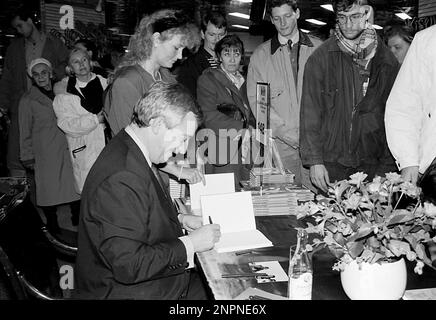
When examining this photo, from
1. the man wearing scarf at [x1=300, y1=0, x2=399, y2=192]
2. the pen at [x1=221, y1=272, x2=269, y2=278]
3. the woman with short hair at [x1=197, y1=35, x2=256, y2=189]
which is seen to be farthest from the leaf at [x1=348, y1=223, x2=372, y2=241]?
the woman with short hair at [x1=197, y1=35, x2=256, y2=189]

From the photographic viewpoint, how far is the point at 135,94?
2512 mm

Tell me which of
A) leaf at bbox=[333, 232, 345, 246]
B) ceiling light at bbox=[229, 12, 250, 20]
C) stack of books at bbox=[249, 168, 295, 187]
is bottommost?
stack of books at bbox=[249, 168, 295, 187]

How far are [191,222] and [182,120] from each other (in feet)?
1.71

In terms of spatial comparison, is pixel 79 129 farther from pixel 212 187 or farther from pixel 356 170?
pixel 356 170

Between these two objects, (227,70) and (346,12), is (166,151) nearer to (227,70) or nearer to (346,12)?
(346,12)

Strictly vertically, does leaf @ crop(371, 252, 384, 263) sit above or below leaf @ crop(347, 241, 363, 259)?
below

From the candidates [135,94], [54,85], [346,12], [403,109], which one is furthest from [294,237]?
[54,85]

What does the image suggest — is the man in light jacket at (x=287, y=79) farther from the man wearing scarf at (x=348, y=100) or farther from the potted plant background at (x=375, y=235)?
the potted plant background at (x=375, y=235)

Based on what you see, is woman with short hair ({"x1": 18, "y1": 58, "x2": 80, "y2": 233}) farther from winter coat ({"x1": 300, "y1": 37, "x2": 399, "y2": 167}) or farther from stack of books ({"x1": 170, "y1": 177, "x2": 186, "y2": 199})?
winter coat ({"x1": 300, "y1": 37, "x2": 399, "y2": 167})

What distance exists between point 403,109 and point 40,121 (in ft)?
9.96

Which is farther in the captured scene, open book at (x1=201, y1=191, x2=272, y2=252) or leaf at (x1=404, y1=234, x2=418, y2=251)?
open book at (x1=201, y1=191, x2=272, y2=252)

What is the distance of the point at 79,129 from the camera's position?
145 inches

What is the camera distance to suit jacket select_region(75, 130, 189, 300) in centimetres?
149

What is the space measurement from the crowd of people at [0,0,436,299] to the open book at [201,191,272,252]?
0.11m
